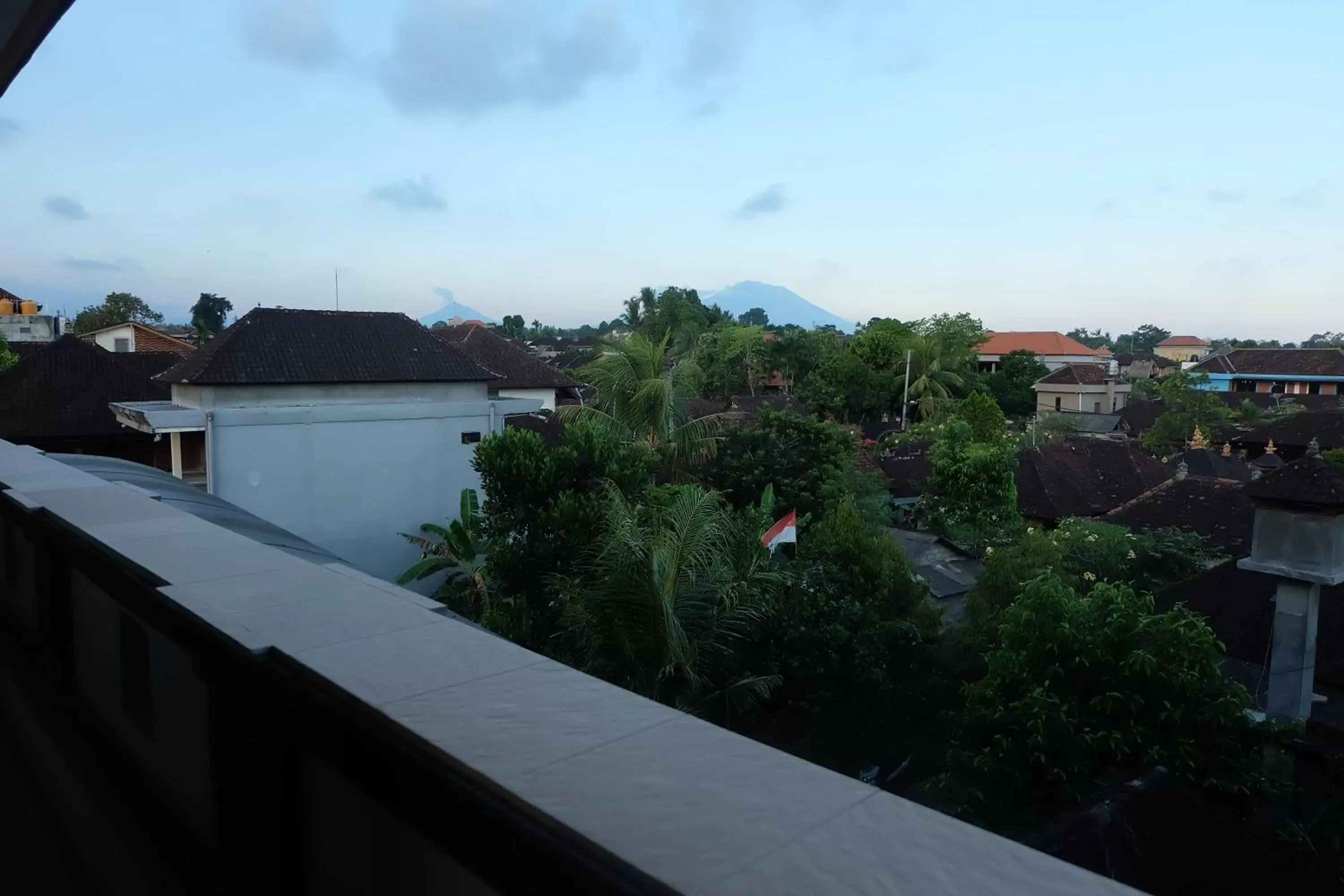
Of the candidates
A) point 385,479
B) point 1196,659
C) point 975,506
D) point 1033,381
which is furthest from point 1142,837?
point 1033,381

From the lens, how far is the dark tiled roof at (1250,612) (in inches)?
273

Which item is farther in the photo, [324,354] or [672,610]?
[324,354]

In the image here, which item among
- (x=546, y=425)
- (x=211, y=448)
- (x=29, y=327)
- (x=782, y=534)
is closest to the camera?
(x=782, y=534)

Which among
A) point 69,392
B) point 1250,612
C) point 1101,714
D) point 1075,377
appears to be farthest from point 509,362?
point 1075,377

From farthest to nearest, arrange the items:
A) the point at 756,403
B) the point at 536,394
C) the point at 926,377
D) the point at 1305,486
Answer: the point at 926,377, the point at 756,403, the point at 536,394, the point at 1305,486

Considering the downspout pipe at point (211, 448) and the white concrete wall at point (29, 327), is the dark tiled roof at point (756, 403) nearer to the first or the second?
the downspout pipe at point (211, 448)

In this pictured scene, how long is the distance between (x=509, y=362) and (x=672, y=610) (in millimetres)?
19079

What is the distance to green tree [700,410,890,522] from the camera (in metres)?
14.0

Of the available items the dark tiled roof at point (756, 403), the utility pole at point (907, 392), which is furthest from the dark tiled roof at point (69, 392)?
the utility pole at point (907, 392)

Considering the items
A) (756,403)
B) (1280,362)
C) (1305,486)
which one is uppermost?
(1280,362)

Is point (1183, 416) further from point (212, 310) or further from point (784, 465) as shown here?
point (212, 310)

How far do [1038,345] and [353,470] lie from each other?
183 feet

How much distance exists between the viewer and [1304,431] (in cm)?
2684

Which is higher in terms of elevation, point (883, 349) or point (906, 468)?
point (883, 349)
